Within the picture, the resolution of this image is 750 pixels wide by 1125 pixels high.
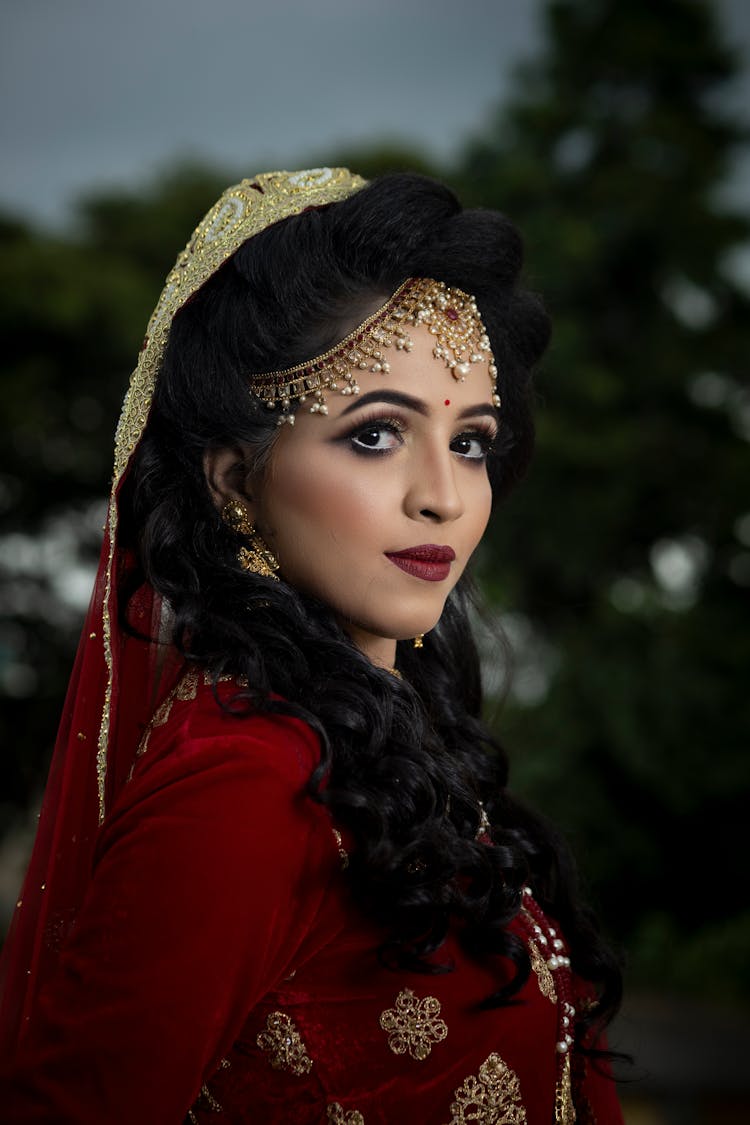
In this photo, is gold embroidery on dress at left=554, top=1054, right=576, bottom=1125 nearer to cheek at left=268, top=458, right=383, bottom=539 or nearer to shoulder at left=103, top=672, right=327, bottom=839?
shoulder at left=103, top=672, right=327, bottom=839

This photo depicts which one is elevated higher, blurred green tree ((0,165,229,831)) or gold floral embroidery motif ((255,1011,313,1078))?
gold floral embroidery motif ((255,1011,313,1078))

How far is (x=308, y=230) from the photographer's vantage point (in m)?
1.62

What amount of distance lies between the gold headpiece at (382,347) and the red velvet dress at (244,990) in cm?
42

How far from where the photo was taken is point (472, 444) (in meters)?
1.70

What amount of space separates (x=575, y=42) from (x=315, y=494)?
7280mm

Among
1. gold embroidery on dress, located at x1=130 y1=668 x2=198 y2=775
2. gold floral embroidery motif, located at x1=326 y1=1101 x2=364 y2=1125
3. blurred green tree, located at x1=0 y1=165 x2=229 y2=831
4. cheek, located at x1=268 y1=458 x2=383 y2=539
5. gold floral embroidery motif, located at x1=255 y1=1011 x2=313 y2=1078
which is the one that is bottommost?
blurred green tree, located at x1=0 y1=165 x2=229 y2=831

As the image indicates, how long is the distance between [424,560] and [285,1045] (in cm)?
64

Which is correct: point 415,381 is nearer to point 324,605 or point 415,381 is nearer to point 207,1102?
point 324,605

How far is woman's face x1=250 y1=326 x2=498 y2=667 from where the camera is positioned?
1.56 meters

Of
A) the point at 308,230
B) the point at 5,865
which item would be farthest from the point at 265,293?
the point at 5,865

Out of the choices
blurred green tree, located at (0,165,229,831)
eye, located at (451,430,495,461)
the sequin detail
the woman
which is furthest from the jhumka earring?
blurred green tree, located at (0,165,229,831)

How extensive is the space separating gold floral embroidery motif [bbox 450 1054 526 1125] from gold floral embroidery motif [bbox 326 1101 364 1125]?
0.13m

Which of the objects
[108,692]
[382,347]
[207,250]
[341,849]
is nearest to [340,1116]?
[341,849]

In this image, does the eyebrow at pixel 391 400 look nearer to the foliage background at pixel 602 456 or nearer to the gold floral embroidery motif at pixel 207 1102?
the gold floral embroidery motif at pixel 207 1102
